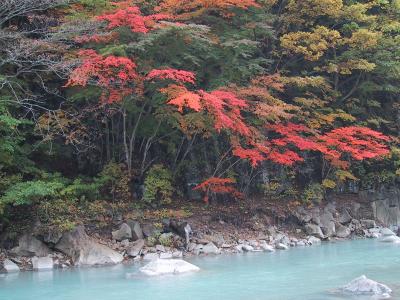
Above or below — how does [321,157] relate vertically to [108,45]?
below

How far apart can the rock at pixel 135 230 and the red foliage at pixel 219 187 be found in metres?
2.20

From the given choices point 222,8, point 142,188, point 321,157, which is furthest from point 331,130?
point 142,188

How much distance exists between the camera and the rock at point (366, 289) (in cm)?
783

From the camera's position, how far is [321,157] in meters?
18.1

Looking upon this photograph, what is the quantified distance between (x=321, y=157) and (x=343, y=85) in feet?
10.5

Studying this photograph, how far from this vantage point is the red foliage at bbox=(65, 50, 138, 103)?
1202 cm

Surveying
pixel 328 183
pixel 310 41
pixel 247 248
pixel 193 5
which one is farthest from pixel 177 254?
pixel 310 41

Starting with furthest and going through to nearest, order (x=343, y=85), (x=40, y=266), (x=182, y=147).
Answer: (x=343, y=85) → (x=182, y=147) → (x=40, y=266)

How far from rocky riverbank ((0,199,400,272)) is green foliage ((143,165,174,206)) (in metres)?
0.89

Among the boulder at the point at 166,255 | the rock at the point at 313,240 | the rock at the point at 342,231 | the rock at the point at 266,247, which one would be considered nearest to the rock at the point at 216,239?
the rock at the point at 266,247

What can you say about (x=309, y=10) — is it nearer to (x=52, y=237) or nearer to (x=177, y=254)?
(x=177, y=254)

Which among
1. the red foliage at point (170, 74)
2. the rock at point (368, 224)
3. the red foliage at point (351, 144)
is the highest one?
the red foliage at point (170, 74)

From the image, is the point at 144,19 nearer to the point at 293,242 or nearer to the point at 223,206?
the point at 223,206

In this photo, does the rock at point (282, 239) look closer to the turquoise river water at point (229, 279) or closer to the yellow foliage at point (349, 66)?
the turquoise river water at point (229, 279)
